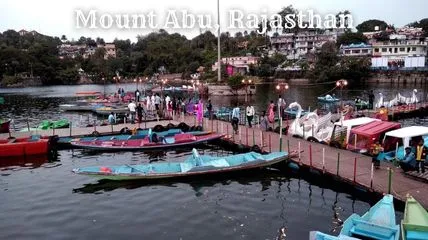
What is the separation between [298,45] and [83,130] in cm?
11256

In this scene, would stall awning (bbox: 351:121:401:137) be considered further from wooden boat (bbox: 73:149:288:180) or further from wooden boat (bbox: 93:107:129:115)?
wooden boat (bbox: 93:107:129:115)

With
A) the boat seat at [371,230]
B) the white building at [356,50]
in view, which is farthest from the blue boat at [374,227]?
the white building at [356,50]

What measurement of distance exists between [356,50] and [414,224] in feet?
373

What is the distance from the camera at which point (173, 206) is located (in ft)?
60.4

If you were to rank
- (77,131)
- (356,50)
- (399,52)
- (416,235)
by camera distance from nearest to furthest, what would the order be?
(416,235)
(77,131)
(399,52)
(356,50)

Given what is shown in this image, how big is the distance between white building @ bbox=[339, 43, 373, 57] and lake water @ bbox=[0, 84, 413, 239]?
338 ft

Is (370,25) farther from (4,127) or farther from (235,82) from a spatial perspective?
(4,127)

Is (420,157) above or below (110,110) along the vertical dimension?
below

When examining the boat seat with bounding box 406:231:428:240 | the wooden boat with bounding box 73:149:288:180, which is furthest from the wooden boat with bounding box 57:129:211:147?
the boat seat with bounding box 406:231:428:240

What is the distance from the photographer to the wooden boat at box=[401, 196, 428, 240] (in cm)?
1202

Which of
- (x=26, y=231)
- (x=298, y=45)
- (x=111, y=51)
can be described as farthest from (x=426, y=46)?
(x=111, y=51)

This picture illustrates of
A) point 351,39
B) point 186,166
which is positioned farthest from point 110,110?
point 351,39

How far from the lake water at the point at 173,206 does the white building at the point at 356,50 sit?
103146 millimetres

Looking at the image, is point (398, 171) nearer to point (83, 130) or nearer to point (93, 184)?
point (93, 184)
